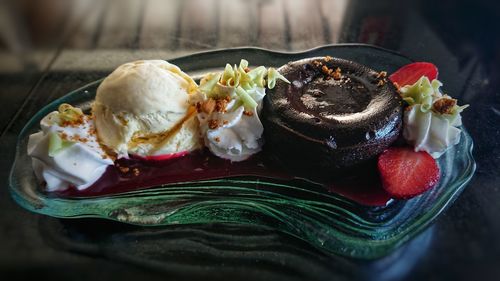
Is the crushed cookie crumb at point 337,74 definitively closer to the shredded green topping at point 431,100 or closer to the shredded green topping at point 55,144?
the shredded green topping at point 431,100

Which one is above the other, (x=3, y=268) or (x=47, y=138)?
(x=47, y=138)

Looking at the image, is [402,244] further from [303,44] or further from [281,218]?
[303,44]

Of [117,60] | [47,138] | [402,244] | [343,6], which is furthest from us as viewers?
[343,6]

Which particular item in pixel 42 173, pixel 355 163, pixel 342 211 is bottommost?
pixel 42 173

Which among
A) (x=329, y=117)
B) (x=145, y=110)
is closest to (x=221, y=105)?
(x=145, y=110)

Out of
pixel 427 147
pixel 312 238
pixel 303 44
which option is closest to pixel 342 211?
pixel 312 238

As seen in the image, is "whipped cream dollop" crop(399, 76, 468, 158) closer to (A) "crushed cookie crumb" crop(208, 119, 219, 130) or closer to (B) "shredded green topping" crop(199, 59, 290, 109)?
(B) "shredded green topping" crop(199, 59, 290, 109)

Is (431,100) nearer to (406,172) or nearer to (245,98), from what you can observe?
(406,172)
